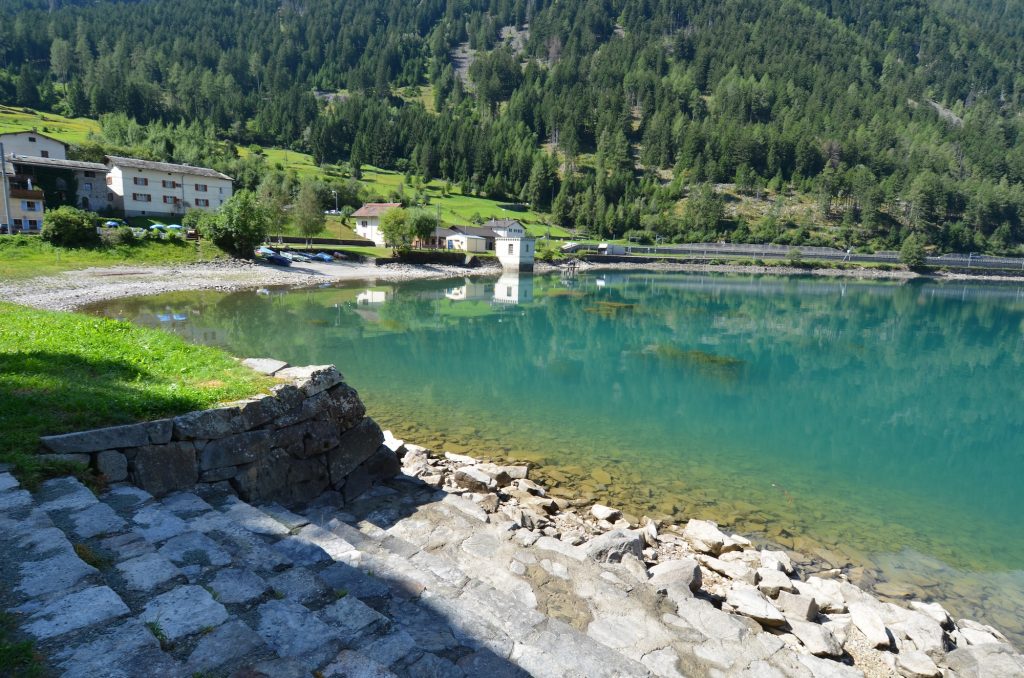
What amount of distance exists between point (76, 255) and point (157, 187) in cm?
2807

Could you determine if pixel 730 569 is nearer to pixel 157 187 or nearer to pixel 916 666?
pixel 916 666

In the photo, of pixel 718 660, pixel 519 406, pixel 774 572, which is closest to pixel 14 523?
pixel 718 660

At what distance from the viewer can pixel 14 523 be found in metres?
4.36

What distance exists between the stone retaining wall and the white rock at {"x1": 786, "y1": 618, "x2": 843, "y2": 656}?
6.99 metres

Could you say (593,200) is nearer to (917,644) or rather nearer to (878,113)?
(878,113)

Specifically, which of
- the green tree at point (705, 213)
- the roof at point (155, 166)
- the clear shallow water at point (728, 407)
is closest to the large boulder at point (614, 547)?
the clear shallow water at point (728, 407)

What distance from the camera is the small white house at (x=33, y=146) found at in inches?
2525

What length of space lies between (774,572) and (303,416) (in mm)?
7938

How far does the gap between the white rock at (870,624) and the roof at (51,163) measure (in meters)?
78.8

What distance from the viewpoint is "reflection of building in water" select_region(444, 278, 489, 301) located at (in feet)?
178

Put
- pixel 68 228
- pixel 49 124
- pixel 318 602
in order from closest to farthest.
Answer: pixel 318 602, pixel 68 228, pixel 49 124

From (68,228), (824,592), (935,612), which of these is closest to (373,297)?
(68,228)

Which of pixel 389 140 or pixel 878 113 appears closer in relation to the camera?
pixel 389 140

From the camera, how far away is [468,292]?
193 feet
